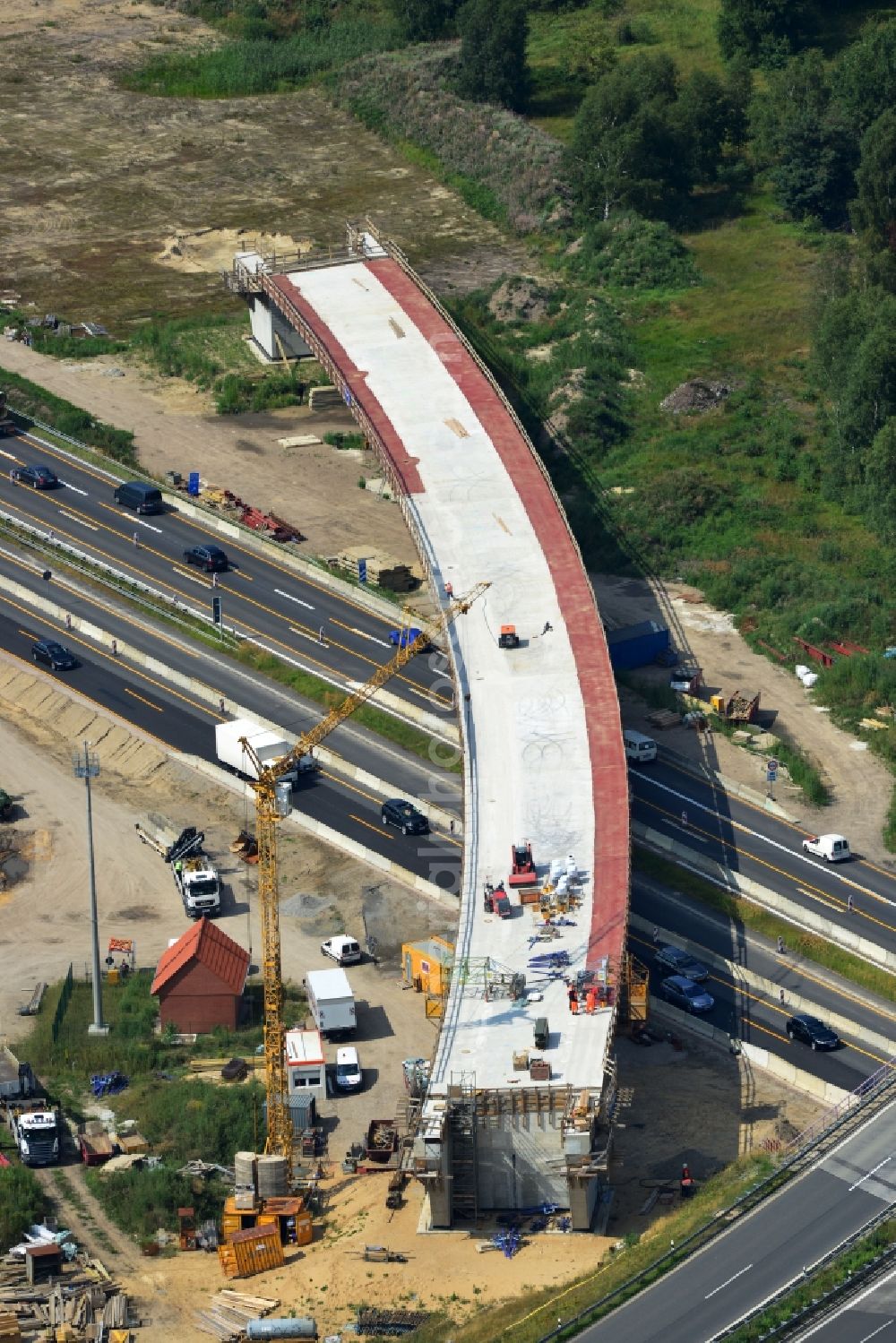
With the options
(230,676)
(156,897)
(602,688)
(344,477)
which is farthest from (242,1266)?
(344,477)

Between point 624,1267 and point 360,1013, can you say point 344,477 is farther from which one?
point 624,1267

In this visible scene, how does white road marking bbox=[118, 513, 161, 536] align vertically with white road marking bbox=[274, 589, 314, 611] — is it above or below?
above

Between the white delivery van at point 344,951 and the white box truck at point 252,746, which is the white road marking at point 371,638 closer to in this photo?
the white box truck at point 252,746

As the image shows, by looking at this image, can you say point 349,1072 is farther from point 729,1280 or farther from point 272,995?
point 729,1280

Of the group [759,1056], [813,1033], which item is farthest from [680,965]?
[813,1033]

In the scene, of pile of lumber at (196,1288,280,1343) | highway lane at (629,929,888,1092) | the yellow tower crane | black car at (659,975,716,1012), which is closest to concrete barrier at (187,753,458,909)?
highway lane at (629,929,888,1092)

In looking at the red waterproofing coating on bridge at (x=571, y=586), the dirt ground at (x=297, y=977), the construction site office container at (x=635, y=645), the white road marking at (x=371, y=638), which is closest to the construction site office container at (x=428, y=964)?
the dirt ground at (x=297, y=977)

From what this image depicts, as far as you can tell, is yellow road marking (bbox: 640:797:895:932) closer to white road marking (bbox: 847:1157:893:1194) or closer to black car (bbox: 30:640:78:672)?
white road marking (bbox: 847:1157:893:1194)
